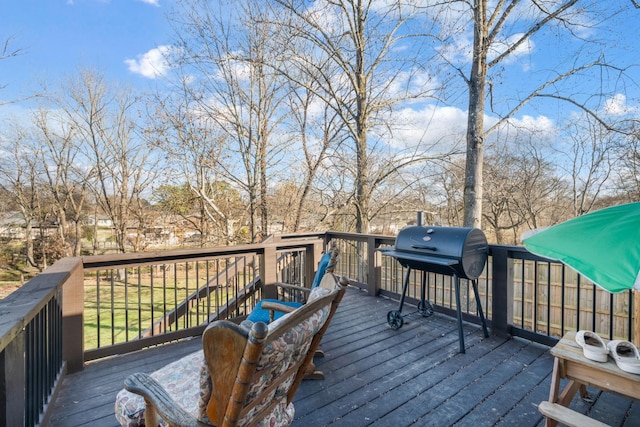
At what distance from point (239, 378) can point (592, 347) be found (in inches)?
79.5

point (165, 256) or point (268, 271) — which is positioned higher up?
point (165, 256)

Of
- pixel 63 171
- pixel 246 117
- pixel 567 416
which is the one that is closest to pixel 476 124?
pixel 567 416

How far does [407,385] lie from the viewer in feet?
8.15

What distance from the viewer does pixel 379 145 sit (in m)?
9.17

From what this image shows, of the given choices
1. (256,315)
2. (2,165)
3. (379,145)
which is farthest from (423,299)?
(2,165)

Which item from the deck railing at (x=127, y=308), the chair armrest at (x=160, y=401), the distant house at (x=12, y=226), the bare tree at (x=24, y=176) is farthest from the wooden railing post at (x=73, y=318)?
the distant house at (x=12, y=226)

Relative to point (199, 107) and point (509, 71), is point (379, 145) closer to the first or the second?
point (509, 71)

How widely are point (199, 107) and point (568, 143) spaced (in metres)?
12.0

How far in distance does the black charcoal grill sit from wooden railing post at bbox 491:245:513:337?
129mm

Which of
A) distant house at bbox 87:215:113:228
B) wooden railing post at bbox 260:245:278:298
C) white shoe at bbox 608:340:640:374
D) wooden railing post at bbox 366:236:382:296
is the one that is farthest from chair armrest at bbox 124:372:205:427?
distant house at bbox 87:215:113:228

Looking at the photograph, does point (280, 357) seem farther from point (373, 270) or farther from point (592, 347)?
point (373, 270)

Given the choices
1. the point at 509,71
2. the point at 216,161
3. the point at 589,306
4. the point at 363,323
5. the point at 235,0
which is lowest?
the point at 589,306

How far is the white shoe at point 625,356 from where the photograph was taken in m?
1.65

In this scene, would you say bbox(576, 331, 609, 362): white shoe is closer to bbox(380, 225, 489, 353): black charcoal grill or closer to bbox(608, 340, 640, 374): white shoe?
bbox(608, 340, 640, 374): white shoe
